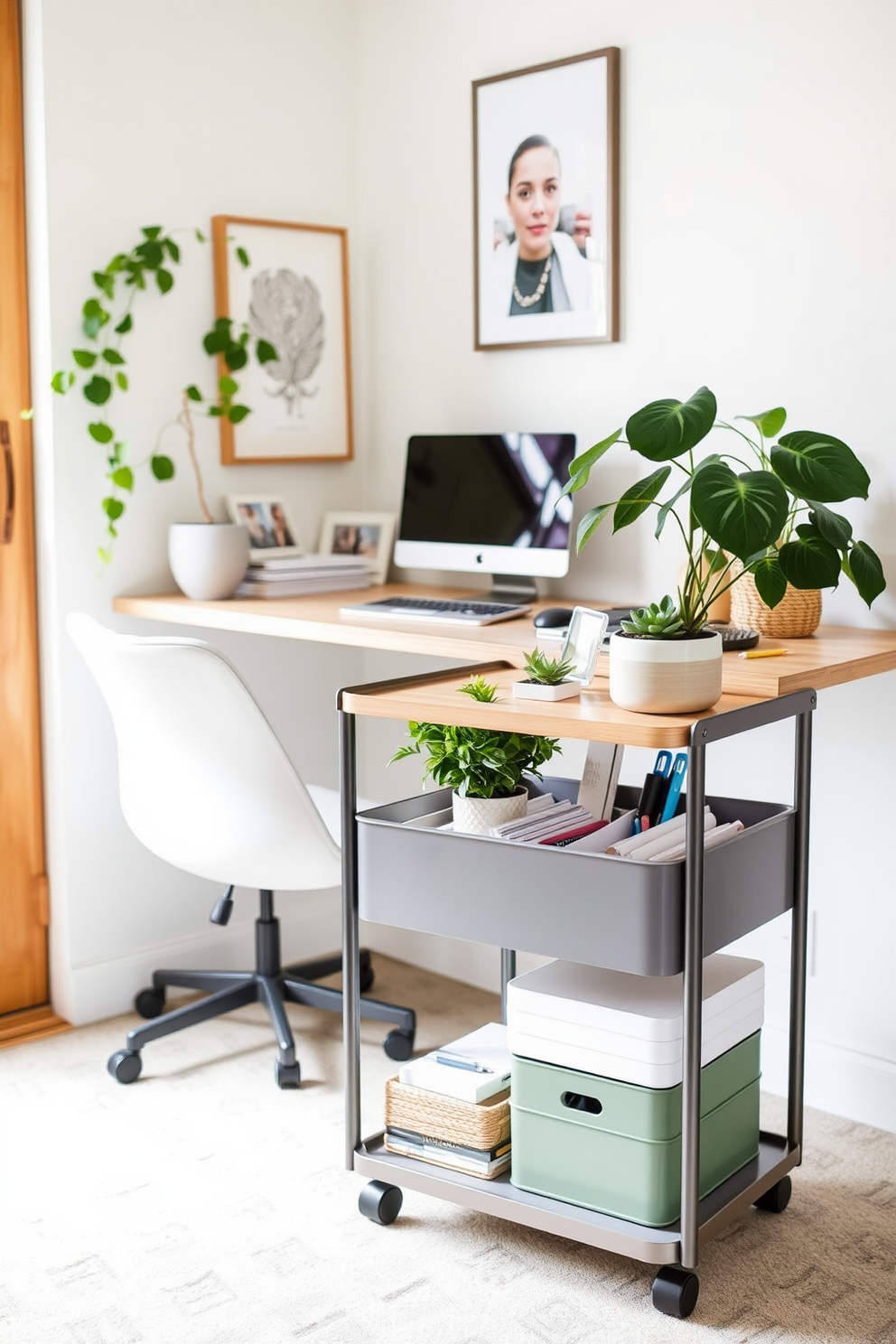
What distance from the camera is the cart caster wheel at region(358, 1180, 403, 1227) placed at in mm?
A: 2164

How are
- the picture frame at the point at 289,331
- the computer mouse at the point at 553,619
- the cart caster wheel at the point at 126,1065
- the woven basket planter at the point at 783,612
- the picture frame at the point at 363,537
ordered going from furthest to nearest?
the picture frame at the point at 363,537 < the picture frame at the point at 289,331 < the cart caster wheel at the point at 126,1065 < the computer mouse at the point at 553,619 < the woven basket planter at the point at 783,612

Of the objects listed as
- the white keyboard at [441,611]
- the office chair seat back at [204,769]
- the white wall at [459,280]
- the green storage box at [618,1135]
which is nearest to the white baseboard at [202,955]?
the white wall at [459,280]

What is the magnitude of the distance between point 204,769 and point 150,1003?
2.37 feet

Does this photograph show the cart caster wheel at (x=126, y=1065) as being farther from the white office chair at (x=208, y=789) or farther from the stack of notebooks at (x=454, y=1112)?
the stack of notebooks at (x=454, y=1112)

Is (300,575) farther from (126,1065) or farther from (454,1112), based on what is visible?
(454,1112)

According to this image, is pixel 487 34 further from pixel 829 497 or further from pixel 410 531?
pixel 829 497

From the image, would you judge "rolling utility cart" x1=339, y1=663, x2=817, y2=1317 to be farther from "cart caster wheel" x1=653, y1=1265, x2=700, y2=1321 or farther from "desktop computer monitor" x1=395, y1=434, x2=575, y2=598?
"desktop computer monitor" x1=395, y1=434, x2=575, y2=598

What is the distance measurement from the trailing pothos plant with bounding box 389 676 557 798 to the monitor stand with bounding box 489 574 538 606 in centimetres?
78

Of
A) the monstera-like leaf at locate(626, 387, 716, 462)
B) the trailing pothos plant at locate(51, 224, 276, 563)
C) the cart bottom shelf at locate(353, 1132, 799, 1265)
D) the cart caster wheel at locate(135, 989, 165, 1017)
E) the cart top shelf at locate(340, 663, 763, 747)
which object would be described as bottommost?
the cart caster wheel at locate(135, 989, 165, 1017)

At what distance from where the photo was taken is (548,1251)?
2105 mm

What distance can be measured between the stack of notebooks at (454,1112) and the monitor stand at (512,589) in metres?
1.01

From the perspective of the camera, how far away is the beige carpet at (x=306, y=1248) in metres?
1.93

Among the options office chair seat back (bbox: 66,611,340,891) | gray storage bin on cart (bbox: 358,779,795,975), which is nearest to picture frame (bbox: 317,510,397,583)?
office chair seat back (bbox: 66,611,340,891)

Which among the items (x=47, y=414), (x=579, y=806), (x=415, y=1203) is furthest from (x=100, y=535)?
(x=415, y=1203)
